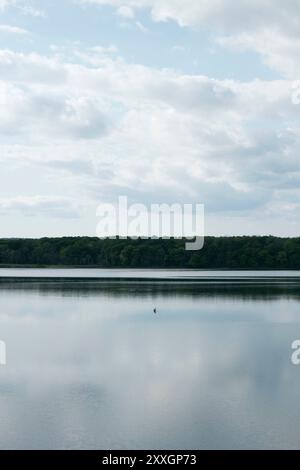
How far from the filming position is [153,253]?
139500 mm

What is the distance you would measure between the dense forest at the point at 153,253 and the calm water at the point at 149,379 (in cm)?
8987

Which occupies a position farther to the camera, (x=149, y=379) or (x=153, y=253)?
(x=153, y=253)

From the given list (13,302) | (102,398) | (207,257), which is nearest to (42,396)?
(102,398)

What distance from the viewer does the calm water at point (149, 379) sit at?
16000 millimetres

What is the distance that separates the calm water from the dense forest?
89.9 m

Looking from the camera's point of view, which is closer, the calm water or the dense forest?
the calm water

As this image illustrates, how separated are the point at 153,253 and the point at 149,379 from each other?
117102 millimetres

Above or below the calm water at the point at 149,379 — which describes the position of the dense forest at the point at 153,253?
above

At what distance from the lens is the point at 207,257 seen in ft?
452

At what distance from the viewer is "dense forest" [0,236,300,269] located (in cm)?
13325

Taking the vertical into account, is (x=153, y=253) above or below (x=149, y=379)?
above

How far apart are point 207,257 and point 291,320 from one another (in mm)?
99747

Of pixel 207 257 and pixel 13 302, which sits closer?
pixel 13 302
